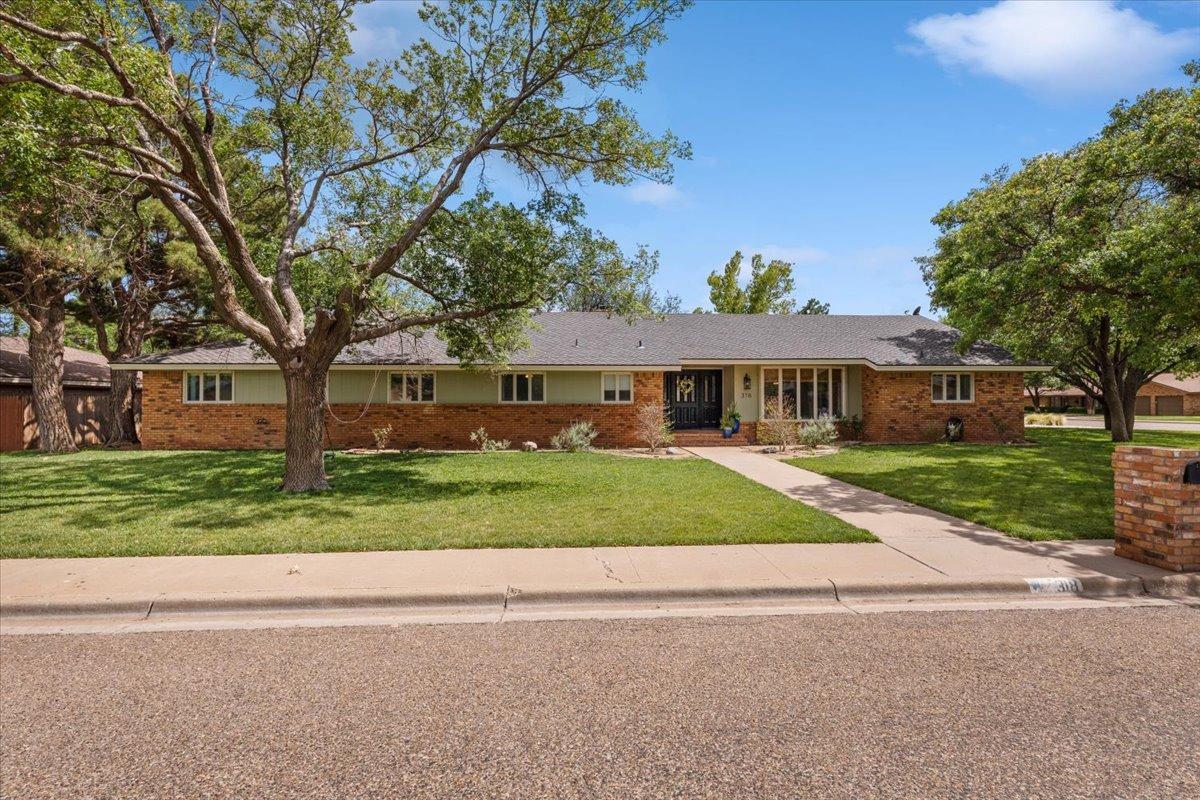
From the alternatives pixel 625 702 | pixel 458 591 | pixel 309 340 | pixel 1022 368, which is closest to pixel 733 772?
pixel 625 702

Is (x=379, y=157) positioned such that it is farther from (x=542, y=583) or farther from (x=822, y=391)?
(x=822, y=391)

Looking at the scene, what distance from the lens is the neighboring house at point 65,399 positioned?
20125 millimetres

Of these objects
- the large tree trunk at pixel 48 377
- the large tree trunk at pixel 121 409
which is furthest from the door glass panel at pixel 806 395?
the large tree trunk at pixel 48 377

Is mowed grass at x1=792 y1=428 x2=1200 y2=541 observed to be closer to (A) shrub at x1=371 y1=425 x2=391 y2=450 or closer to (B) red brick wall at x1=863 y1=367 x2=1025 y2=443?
(B) red brick wall at x1=863 y1=367 x2=1025 y2=443

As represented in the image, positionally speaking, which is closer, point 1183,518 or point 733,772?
point 733,772

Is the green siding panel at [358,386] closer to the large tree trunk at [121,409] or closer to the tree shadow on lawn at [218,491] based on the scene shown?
the tree shadow on lawn at [218,491]

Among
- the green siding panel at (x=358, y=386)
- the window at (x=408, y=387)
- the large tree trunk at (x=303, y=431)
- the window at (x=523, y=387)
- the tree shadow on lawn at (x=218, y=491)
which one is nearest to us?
the tree shadow on lawn at (x=218, y=491)

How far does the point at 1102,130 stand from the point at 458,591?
59.1ft

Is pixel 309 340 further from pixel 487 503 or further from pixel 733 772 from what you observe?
pixel 733 772

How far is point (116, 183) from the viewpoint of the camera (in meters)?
11.0

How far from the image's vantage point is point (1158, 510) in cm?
602

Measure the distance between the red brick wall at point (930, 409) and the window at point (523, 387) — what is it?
1075 cm

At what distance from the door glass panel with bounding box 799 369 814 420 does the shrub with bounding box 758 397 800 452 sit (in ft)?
1.41

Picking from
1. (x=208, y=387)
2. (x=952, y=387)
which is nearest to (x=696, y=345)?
(x=952, y=387)
